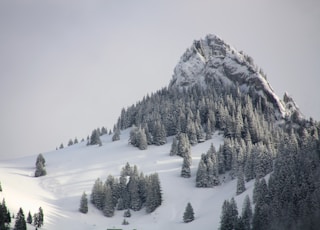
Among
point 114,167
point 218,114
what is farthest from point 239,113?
point 114,167

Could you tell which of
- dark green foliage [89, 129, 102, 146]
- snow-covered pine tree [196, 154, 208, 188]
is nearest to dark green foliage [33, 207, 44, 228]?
snow-covered pine tree [196, 154, 208, 188]

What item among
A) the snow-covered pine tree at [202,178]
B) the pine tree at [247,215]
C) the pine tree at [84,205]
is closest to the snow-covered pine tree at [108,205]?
the pine tree at [84,205]

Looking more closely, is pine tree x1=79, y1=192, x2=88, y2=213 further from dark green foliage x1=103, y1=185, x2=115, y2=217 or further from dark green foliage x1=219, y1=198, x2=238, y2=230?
dark green foliage x1=219, y1=198, x2=238, y2=230

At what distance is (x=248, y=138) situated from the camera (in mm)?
139125

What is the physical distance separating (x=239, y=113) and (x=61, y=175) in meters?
61.3

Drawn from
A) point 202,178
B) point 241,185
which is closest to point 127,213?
point 202,178

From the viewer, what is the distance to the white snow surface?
98.4m

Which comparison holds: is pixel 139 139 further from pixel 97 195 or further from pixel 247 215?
pixel 247 215

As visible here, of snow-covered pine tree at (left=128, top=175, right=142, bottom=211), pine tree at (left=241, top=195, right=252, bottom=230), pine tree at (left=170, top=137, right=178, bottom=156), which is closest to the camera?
pine tree at (left=241, top=195, right=252, bottom=230)

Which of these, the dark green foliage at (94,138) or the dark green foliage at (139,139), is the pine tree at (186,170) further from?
the dark green foliage at (94,138)

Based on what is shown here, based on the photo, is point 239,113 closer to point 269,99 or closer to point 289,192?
point 269,99

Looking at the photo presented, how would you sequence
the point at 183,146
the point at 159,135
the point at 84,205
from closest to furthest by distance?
the point at 84,205
the point at 183,146
the point at 159,135

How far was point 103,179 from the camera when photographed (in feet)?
396

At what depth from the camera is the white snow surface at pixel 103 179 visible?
9838 centimetres
